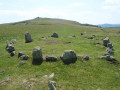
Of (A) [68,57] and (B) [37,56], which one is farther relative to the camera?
(B) [37,56]

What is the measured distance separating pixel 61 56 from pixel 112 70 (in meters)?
9.53

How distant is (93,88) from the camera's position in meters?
18.3

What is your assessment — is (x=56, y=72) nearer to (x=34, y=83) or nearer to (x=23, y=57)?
(x=34, y=83)

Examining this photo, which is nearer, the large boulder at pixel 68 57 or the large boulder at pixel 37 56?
the large boulder at pixel 68 57

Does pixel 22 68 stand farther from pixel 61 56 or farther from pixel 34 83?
pixel 61 56

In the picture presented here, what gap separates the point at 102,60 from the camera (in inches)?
999

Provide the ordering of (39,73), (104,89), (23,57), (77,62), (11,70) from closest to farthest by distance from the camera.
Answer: (104,89), (39,73), (11,70), (77,62), (23,57)

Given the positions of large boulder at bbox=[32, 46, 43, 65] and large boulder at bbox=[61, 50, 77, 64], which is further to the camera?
large boulder at bbox=[32, 46, 43, 65]

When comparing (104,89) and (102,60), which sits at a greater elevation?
(102,60)

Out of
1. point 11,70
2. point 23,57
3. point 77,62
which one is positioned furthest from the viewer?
point 23,57

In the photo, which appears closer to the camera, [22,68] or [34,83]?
[34,83]

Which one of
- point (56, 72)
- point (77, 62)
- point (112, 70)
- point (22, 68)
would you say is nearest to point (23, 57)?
point (22, 68)

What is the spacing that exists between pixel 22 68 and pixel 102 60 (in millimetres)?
15267

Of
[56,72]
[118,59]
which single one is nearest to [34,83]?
[56,72]
